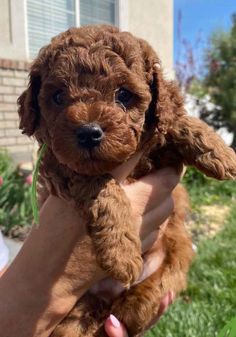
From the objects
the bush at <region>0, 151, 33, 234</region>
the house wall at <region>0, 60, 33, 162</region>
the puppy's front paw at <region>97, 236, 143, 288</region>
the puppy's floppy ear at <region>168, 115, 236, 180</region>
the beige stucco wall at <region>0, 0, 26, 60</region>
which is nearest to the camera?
the puppy's front paw at <region>97, 236, 143, 288</region>

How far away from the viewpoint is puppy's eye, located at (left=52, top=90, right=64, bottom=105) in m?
1.78

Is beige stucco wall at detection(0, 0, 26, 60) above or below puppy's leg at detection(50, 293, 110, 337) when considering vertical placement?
above

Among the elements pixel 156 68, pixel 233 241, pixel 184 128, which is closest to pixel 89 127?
pixel 156 68

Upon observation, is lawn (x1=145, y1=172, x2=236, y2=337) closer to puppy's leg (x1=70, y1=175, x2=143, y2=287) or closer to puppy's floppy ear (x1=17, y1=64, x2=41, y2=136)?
puppy's leg (x1=70, y1=175, x2=143, y2=287)

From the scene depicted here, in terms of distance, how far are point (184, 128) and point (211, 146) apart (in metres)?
0.14

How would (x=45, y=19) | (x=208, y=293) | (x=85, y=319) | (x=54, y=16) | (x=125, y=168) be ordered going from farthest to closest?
1. (x=54, y=16)
2. (x=45, y=19)
3. (x=208, y=293)
4. (x=85, y=319)
5. (x=125, y=168)

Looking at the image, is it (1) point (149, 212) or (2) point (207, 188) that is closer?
(1) point (149, 212)

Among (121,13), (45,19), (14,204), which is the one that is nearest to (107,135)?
(14,204)

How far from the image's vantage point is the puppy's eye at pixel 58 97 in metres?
1.78

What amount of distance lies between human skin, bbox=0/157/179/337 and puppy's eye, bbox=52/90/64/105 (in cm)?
38

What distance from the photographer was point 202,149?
2.12 meters

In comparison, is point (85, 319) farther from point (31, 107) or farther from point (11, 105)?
point (11, 105)

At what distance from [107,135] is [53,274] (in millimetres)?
665

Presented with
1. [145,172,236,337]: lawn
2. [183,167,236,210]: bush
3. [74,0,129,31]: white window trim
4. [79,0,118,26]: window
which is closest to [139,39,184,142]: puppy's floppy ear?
[145,172,236,337]: lawn
